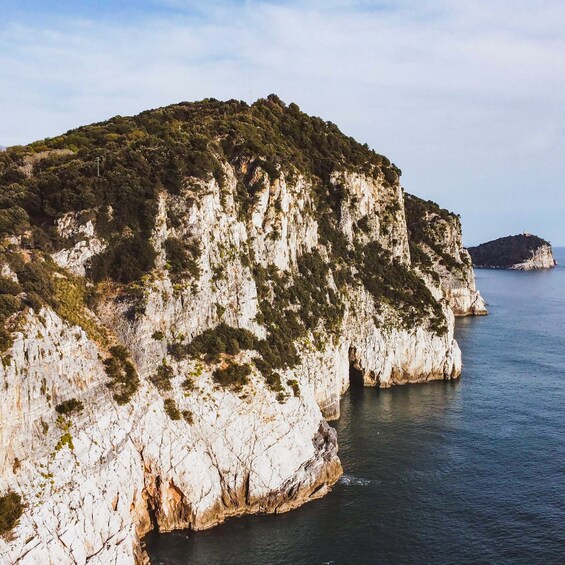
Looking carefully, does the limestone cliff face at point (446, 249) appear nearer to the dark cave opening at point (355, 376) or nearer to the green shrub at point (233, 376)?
the dark cave opening at point (355, 376)

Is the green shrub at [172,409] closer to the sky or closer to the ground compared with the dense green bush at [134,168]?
closer to the ground

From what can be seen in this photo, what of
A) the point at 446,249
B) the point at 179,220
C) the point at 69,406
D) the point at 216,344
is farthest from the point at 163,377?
the point at 446,249

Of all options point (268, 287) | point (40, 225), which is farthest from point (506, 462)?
point (40, 225)

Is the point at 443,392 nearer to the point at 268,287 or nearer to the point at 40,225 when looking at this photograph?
the point at 268,287

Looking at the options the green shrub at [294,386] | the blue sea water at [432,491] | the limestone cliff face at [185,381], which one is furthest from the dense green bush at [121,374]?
the green shrub at [294,386]

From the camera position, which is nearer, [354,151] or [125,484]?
[125,484]

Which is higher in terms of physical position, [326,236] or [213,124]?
[213,124]

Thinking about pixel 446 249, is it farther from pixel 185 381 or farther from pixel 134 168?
pixel 185 381
